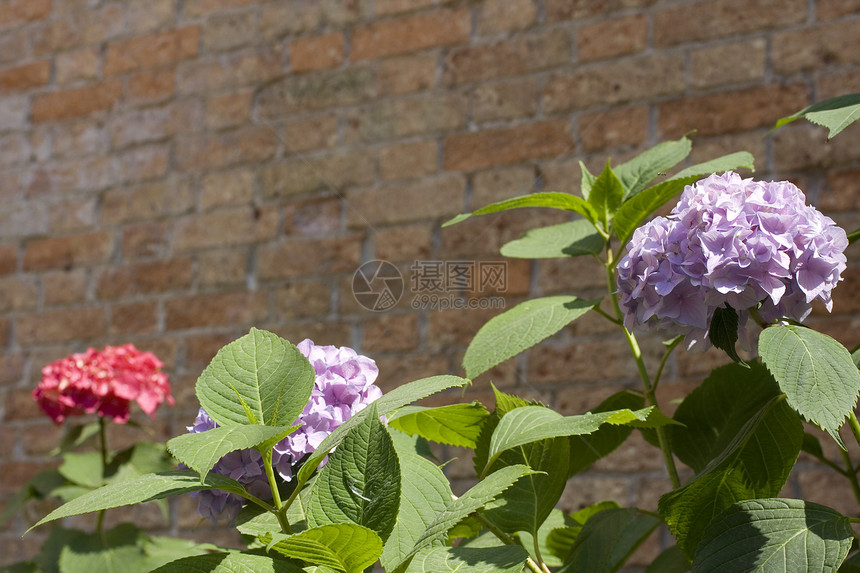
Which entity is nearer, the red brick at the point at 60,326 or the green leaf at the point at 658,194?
the green leaf at the point at 658,194

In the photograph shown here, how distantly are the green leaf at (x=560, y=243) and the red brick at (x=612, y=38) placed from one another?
841 millimetres

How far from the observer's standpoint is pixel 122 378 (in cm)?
149

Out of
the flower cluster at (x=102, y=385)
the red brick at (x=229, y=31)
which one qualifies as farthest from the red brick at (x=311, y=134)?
the flower cluster at (x=102, y=385)

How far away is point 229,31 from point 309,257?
1.94 feet

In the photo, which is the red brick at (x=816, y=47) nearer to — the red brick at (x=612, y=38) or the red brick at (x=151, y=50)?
the red brick at (x=612, y=38)

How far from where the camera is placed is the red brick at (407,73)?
1734 mm

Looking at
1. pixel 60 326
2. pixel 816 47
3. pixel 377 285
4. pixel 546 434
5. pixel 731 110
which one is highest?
pixel 816 47

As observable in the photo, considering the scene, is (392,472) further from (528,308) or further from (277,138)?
(277,138)

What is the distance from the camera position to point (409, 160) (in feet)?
5.67

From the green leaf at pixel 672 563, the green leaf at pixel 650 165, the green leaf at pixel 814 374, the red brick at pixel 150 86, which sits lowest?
the green leaf at pixel 672 563

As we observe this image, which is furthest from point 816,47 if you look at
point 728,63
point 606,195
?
point 606,195

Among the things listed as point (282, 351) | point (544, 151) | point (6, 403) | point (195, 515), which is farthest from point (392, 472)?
point (6, 403)

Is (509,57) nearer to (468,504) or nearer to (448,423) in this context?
(448,423)

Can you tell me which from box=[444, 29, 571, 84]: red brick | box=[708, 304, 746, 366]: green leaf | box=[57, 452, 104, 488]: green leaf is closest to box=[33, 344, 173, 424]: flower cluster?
box=[57, 452, 104, 488]: green leaf
